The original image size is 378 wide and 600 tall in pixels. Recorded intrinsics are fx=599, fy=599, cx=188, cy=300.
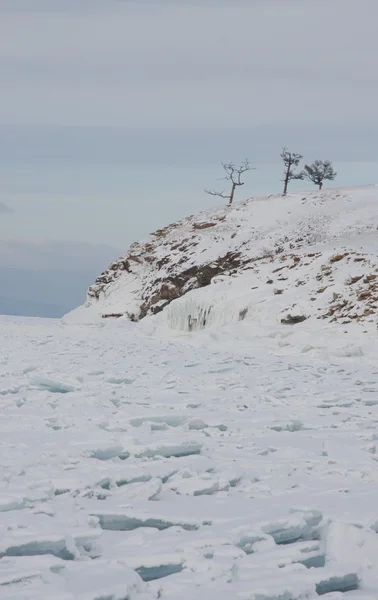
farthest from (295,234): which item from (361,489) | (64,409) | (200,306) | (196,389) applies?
(361,489)

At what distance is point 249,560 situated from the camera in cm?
362

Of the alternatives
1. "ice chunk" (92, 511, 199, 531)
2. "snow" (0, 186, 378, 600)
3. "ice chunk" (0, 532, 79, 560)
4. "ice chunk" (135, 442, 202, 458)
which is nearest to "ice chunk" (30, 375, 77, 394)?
"snow" (0, 186, 378, 600)

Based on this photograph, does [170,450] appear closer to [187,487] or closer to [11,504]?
[187,487]

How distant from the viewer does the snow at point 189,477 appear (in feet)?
11.3

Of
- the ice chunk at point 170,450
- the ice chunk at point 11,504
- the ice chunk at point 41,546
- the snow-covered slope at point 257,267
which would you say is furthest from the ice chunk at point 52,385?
the snow-covered slope at point 257,267

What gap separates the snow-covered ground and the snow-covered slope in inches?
409

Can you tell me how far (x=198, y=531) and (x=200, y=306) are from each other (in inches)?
855

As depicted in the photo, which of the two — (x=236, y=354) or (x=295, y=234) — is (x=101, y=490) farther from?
(x=295, y=234)

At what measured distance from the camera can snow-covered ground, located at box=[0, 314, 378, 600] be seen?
3.41 metres

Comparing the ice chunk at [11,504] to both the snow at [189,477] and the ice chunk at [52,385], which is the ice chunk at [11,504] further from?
the ice chunk at [52,385]

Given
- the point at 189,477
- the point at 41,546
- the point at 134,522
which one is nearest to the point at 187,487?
the point at 189,477

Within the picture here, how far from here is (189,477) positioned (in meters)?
5.37

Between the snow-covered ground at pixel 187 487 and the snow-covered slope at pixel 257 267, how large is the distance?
34.1 feet

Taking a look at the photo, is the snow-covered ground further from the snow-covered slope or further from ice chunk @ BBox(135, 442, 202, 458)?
the snow-covered slope
